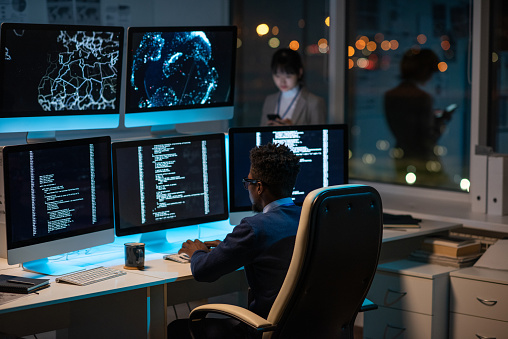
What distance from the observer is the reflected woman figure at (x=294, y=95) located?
177 inches

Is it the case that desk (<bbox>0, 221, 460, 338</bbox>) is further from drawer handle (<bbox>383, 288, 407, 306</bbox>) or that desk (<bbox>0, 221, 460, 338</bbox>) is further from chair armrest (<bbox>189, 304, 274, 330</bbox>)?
drawer handle (<bbox>383, 288, 407, 306</bbox>)

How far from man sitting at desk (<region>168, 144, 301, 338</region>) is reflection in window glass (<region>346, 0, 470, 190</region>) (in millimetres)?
2381

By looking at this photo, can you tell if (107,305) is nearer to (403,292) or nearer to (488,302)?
(403,292)

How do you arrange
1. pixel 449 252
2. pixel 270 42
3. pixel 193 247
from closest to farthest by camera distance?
pixel 193 247 → pixel 449 252 → pixel 270 42

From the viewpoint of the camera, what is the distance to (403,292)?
11.1ft

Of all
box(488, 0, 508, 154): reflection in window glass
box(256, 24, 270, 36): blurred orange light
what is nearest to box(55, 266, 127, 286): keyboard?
box(488, 0, 508, 154): reflection in window glass

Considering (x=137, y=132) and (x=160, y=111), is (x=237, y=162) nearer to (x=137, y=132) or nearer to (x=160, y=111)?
(x=160, y=111)

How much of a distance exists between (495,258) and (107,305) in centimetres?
189

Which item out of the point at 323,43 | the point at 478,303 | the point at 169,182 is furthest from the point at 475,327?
the point at 323,43

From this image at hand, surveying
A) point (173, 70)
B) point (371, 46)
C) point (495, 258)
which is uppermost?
point (371, 46)

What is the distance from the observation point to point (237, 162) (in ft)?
10.3

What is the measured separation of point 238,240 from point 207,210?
865mm

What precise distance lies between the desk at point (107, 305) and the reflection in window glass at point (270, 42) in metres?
2.74

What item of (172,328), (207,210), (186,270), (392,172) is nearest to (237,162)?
(207,210)
